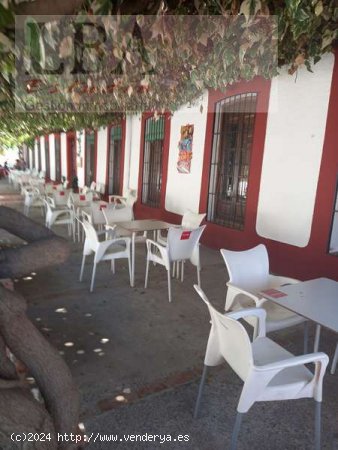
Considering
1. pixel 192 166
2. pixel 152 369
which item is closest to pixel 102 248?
pixel 152 369

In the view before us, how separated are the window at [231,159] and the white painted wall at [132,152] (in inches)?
109

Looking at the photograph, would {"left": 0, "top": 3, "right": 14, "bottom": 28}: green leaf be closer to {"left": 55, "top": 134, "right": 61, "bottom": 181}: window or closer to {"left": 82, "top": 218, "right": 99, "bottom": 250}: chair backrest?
{"left": 82, "top": 218, "right": 99, "bottom": 250}: chair backrest

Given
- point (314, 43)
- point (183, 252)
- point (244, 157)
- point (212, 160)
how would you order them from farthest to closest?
point (212, 160), point (244, 157), point (183, 252), point (314, 43)

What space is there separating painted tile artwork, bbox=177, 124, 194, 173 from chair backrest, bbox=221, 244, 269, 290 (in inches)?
151

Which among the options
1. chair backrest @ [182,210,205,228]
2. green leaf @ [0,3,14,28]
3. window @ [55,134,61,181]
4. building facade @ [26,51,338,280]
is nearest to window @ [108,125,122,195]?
building facade @ [26,51,338,280]

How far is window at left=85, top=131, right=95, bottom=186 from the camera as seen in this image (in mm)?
11173

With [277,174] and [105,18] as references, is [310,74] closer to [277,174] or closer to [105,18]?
[277,174]

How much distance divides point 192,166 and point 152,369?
439 cm

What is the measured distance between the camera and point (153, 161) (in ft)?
25.0

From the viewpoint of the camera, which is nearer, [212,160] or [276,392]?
[276,392]

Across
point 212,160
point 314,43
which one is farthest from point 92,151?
point 314,43

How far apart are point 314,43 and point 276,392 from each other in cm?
326

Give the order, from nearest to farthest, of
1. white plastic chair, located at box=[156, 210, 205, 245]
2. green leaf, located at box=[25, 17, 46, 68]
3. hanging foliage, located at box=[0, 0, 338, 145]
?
green leaf, located at box=[25, 17, 46, 68]
hanging foliage, located at box=[0, 0, 338, 145]
white plastic chair, located at box=[156, 210, 205, 245]

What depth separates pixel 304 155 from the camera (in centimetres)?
412
